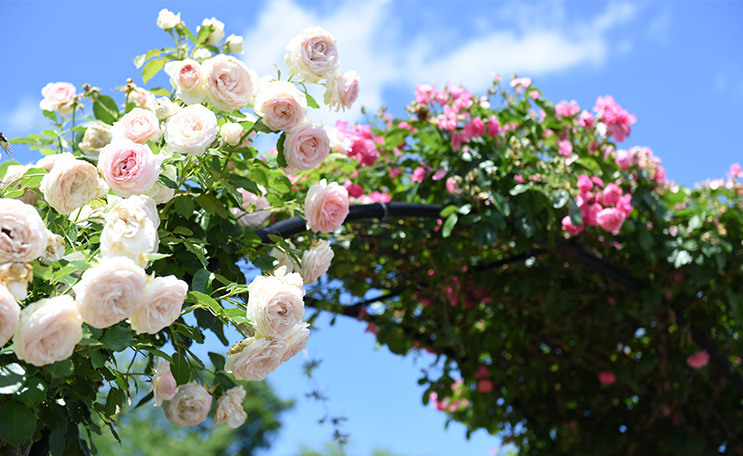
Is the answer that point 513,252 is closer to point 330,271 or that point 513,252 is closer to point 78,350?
point 330,271

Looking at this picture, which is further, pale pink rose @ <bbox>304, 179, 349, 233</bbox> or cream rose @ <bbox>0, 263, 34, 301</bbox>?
pale pink rose @ <bbox>304, 179, 349, 233</bbox>

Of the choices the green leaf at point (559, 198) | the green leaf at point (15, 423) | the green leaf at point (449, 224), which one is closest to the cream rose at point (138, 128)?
the green leaf at point (15, 423)

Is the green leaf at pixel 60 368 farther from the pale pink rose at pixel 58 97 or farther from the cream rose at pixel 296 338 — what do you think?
the pale pink rose at pixel 58 97

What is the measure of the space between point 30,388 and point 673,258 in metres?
2.42

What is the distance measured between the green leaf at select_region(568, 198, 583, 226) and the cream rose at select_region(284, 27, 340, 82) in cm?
115

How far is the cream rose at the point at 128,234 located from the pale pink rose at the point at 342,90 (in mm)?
634

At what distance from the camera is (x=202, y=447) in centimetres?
1627

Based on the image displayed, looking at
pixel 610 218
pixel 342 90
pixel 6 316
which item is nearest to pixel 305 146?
pixel 342 90

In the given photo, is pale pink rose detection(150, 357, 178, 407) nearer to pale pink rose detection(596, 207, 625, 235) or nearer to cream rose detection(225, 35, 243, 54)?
cream rose detection(225, 35, 243, 54)

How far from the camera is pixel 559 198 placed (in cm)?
233

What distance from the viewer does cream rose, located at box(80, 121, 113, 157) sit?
5.04 ft

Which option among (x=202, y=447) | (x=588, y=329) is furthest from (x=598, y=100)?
(x=202, y=447)

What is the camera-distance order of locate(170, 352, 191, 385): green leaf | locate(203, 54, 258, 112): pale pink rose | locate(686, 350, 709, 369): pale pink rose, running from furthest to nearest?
locate(686, 350, 709, 369): pale pink rose < locate(203, 54, 258, 112): pale pink rose < locate(170, 352, 191, 385): green leaf

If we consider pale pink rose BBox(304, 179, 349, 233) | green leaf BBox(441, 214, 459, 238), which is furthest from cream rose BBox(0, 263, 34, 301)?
green leaf BBox(441, 214, 459, 238)
